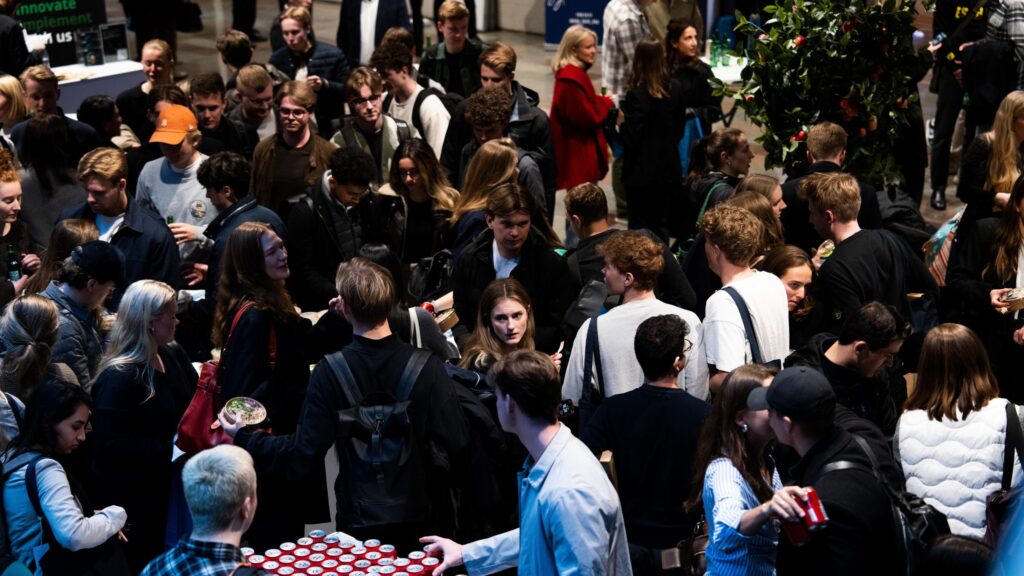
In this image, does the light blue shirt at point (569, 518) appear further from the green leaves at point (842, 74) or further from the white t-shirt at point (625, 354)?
the green leaves at point (842, 74)

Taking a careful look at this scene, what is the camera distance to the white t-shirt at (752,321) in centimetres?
518

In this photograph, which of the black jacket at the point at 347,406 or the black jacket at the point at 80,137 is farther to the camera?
the black jacket at the point at 80,137

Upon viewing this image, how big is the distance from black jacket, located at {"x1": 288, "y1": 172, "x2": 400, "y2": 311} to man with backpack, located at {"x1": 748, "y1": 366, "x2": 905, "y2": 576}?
3207mm

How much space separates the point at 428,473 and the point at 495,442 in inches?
15.2

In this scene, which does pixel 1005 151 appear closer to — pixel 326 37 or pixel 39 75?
pixel 39 75

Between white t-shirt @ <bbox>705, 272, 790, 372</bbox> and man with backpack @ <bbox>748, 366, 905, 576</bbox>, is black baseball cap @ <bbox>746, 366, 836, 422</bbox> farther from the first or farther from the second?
white t-shirt @ <bbox>705, 272, 790, 372</bbox>

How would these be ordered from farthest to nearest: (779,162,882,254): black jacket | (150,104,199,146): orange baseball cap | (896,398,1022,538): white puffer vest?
(150,104,199,146): orange baseball cap → (779,162,882,254): black jacket → (896,398,1022,538): white puffer vest

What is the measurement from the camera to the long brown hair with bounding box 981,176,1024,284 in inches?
240

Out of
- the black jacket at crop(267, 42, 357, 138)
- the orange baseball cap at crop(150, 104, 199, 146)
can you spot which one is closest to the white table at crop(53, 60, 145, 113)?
the black jacket at crop(267, 42, 357, 138)

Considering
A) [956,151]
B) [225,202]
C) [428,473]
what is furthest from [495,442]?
[956,151]

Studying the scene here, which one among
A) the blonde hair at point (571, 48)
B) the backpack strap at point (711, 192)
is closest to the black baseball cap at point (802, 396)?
the backpack strap at point (711, 192)

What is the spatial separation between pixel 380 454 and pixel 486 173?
2.58 meters

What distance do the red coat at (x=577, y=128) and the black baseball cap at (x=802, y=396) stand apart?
5460 millimetres

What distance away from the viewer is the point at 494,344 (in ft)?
17.3
